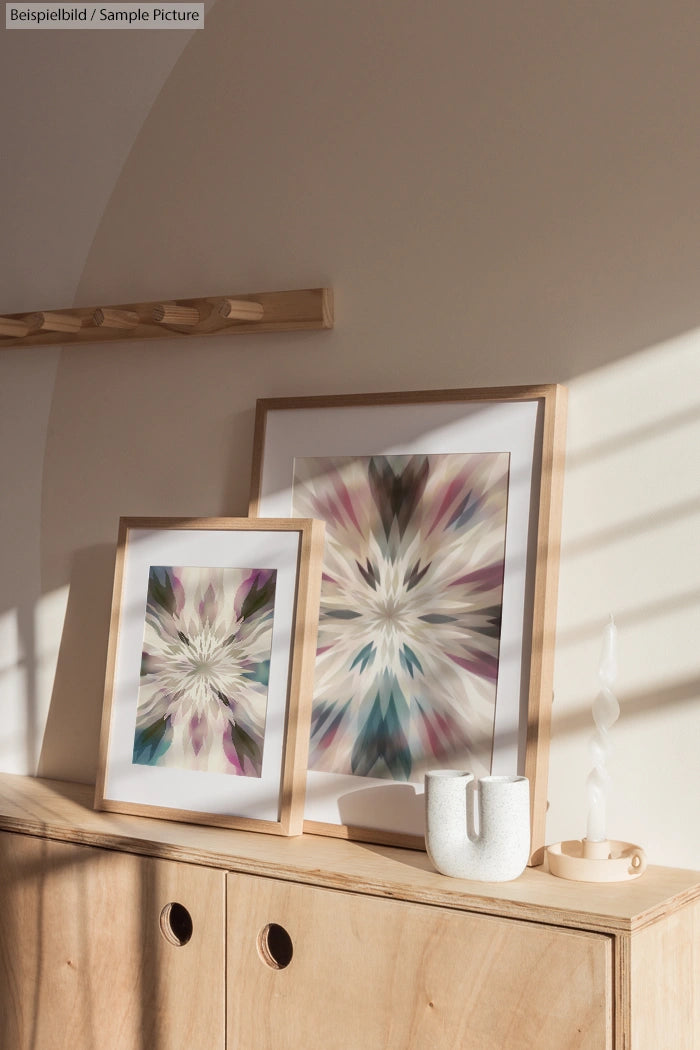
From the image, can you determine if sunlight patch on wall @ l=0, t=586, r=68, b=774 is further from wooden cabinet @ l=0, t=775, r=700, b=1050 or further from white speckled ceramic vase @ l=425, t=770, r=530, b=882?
white speckled ceramic vase @ l=425, t=770, r=530, b=882

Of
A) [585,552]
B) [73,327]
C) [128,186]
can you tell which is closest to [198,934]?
[585,552]

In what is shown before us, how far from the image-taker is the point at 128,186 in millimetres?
2111

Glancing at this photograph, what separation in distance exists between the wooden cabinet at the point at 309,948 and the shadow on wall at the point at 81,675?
22 centimetres

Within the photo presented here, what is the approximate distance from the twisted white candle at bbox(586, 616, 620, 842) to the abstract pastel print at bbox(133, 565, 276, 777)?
52cm

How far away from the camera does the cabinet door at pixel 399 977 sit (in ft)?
4.36

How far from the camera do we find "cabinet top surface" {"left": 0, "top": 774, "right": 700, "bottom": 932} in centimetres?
136

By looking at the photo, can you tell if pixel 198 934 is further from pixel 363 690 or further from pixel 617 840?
pixel 617 840

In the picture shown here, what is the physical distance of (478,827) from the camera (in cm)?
147

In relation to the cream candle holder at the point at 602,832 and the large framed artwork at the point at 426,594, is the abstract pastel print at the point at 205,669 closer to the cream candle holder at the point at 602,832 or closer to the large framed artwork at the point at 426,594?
the large framed artwork at the point at 426,594

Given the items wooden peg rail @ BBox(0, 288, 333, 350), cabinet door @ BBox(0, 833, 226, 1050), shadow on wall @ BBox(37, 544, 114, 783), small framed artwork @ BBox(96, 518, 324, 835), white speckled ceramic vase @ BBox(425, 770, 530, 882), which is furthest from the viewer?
shadow on wall @ BBox(37, 544, 114, 783)

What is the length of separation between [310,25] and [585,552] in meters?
1.03

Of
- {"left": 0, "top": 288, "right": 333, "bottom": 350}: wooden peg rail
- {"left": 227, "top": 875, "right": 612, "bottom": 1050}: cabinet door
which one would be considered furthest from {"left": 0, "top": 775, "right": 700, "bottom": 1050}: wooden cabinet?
{"left": 0, "top": 288, "right": 333, "bottom": 350}: wooden peg rail

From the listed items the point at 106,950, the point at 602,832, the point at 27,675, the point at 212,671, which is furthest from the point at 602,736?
the point at 27,675

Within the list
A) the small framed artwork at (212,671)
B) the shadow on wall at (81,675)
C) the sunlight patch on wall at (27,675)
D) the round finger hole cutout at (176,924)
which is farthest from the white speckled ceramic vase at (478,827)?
the sunlight patch on wall at (27,675)
